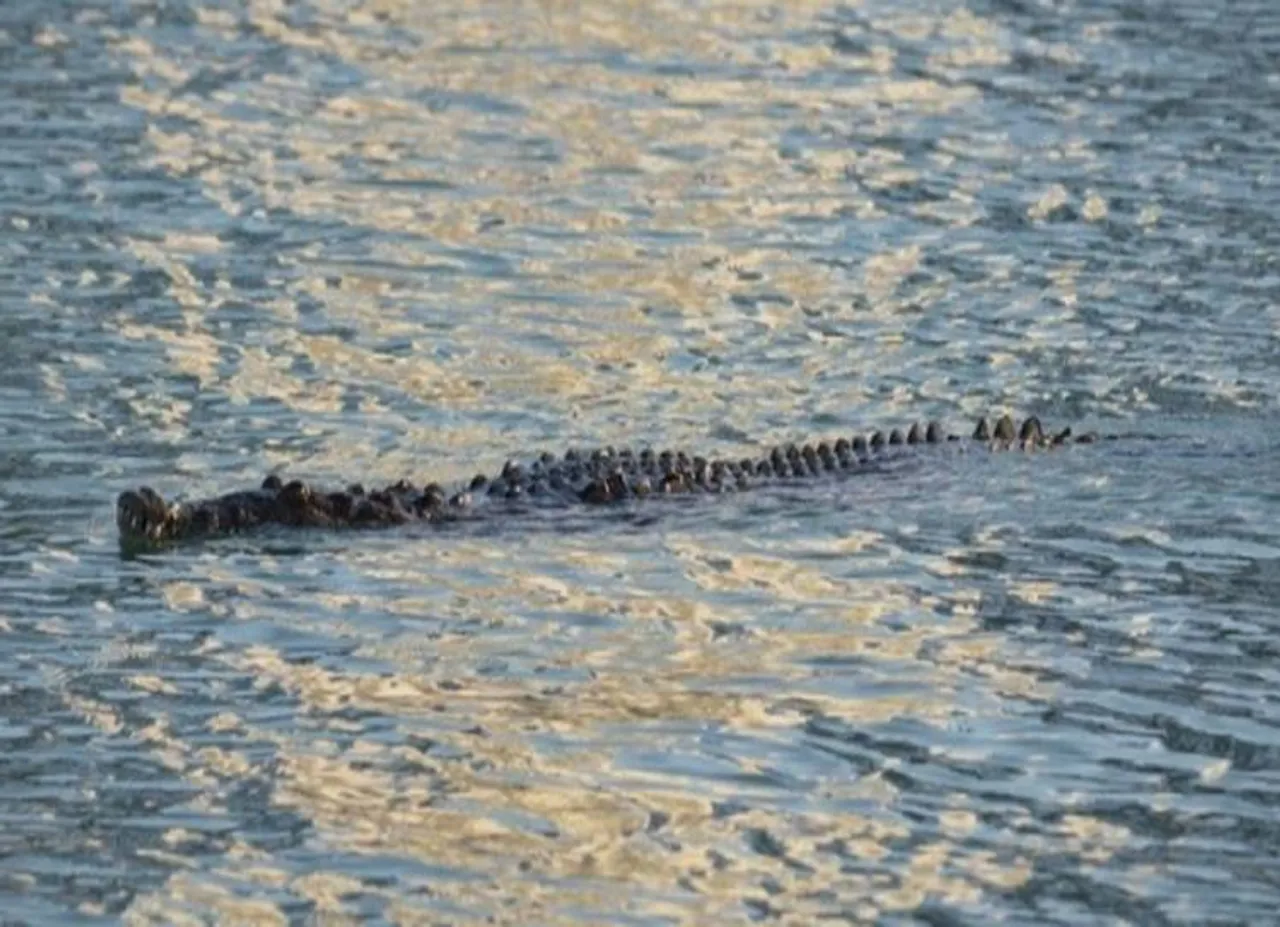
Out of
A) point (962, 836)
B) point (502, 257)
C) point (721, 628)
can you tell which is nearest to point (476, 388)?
point (502, 257)

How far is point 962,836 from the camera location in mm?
12211

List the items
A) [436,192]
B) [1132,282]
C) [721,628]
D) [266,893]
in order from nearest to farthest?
1. [266,893]
2. [721,628]
3. [1132,282]
4. [436,192]

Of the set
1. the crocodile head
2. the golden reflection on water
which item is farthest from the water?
the crocodile head

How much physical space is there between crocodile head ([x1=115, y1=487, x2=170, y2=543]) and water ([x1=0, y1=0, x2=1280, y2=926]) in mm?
170

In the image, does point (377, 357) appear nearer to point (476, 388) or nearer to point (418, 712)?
point (476, 388)

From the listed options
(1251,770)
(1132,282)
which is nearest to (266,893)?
(1251,770)

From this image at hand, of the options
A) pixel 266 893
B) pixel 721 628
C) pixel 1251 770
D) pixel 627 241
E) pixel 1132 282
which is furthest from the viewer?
pixel 627 241

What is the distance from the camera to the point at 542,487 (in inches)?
686

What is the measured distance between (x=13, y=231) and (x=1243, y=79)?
488 inches

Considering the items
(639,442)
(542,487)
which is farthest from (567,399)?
(542,487)

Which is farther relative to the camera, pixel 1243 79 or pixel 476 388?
pixel 1243 79

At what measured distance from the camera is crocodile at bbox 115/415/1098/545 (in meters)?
16.8

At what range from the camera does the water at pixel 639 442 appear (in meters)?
12.2

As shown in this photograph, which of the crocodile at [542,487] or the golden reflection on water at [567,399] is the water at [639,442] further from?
the crocodile at [542,487]
